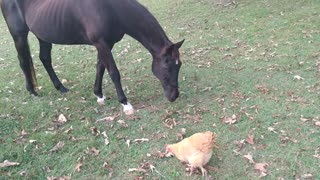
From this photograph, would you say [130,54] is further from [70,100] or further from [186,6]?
[186,6]

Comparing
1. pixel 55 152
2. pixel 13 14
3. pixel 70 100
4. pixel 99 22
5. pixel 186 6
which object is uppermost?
pixel 99 22

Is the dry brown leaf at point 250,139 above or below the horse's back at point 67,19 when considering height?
below

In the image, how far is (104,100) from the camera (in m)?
5.68

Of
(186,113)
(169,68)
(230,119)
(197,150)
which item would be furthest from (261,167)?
(169,68)

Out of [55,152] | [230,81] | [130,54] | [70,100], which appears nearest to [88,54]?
[130,54]

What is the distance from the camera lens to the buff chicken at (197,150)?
3.65 metres

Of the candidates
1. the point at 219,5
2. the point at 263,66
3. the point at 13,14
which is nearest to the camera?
the point at 13,14

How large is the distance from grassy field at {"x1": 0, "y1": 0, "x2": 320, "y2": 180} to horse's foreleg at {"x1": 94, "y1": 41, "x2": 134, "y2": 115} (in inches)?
7.1

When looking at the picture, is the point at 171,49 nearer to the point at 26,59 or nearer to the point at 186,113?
the point at 186,113

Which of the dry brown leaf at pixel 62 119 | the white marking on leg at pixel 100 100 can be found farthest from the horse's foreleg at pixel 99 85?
the dry brown leaf at pixel 62 119

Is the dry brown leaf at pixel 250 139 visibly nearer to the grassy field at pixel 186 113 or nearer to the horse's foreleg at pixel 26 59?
the grassy field at pixel 186 113

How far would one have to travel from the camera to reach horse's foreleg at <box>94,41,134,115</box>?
4.99 meters

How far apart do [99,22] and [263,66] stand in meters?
3.06

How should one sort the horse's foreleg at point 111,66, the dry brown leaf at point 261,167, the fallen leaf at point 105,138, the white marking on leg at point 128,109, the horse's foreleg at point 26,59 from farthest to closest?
the horse's foreleg at point 26,59, the white marking on leg at point 128,109, the horse's foreleg at point 111,66, the fallen leaf at point 105,138, the dry brown leaf at point 261,167
